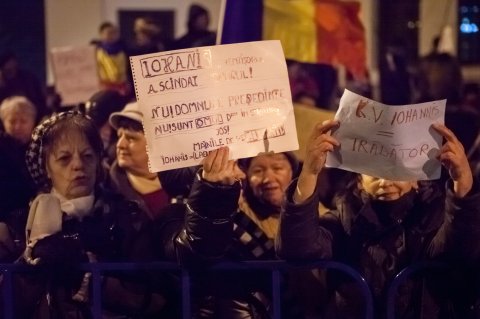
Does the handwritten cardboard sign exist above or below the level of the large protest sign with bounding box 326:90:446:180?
below

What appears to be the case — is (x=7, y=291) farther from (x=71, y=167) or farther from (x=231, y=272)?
(x=231, y=272)

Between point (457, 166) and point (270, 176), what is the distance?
119 centimetres

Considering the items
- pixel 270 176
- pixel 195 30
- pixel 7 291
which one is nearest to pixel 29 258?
pixel 7 291

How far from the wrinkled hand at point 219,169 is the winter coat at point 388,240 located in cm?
25

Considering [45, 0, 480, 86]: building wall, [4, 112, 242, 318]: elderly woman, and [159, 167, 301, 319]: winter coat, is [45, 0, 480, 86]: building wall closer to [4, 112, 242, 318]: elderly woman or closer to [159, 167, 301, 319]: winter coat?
[4, 112, 242, 318]: elderly woman

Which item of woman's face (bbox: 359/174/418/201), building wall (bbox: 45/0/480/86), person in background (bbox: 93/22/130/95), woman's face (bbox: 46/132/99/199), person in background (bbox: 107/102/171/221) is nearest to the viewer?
woman's face (bbox: 359/174/418/201)

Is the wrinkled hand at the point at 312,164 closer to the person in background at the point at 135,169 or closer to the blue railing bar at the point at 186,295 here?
the blue railing bar at the point at 186,295

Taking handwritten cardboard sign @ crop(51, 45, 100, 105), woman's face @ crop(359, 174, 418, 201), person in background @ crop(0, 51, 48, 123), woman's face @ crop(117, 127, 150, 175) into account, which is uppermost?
woman's face @ crop(359, 174, 418, 201)

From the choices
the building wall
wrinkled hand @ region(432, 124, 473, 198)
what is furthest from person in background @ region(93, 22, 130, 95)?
wrinkled hand @ region(432, 124, 473, 198)

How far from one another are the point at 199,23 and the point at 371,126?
275 inches

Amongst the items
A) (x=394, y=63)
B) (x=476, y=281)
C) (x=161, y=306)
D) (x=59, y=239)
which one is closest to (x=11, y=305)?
(x=59, y=239)

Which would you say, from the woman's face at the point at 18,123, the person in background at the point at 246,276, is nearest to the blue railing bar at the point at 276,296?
the person in background at the point at 246,276

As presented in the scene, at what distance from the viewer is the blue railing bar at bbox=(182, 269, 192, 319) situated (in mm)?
4789

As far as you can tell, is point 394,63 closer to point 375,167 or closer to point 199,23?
point 199,23
